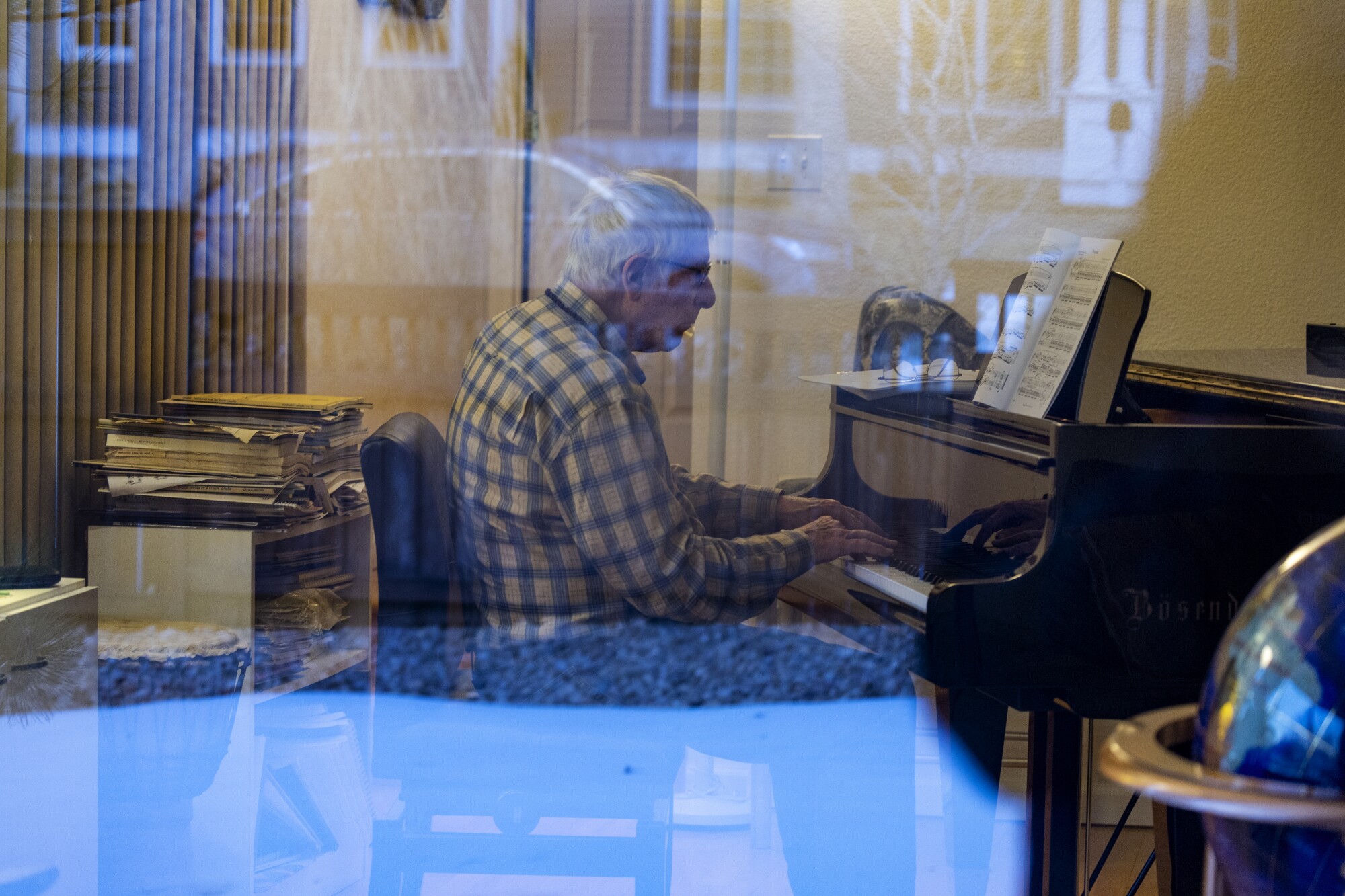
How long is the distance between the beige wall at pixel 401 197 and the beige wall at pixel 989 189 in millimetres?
437

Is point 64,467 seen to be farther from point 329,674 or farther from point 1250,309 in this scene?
point 1250,309

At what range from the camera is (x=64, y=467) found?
1813 millimetres

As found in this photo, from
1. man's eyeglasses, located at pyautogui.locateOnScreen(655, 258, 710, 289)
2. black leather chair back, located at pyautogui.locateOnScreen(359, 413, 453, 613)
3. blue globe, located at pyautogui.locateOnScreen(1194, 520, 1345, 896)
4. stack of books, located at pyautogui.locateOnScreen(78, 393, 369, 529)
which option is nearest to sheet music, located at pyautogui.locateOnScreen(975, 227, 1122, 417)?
man's eyeglasses, located at pyautogui.locateOnScreen(655, 258, 710, 289)

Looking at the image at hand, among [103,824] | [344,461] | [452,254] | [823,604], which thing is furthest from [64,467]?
[823,604]

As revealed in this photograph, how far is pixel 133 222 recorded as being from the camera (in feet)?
6.08

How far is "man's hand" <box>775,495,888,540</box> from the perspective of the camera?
1.62 m

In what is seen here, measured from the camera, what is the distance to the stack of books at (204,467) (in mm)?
1821

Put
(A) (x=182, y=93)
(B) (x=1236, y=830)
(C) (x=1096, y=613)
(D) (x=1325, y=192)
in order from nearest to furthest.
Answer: (B) (x=1236, y=830)
(C) (x=1096, y=613)
(A) (x=182, y=93)
(D) (x=1325, y=192)

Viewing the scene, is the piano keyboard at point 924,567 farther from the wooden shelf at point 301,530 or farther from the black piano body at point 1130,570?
the wooden shelf at point 301,530

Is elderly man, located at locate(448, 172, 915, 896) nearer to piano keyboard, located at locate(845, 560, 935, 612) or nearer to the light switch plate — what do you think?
piano keyboard, located at locate(845, 560, 935, 612)

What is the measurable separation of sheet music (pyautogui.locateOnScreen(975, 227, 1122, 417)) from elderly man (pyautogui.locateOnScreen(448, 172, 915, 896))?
0.89 ft

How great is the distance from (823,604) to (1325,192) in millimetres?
1434

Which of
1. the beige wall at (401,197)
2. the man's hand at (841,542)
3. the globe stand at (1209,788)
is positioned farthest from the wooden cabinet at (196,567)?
the globe stand at (1209,788)

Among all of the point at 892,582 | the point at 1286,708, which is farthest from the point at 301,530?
the point at 1286,708
